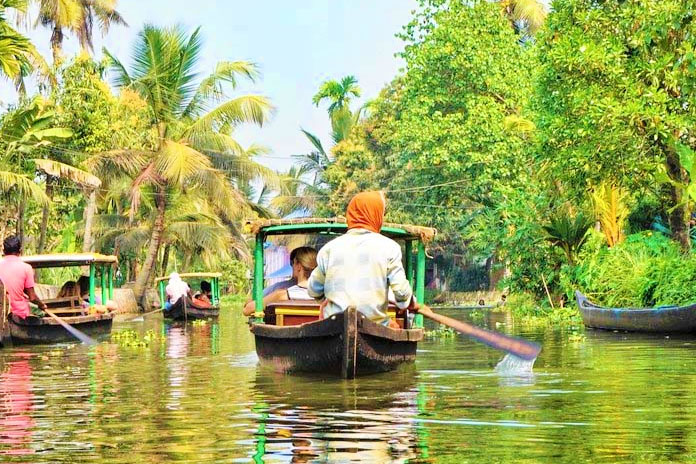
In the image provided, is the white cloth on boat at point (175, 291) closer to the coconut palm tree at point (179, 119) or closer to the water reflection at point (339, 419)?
the coconut palm tree at point (179, 119)

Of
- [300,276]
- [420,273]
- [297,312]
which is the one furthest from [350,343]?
[420,273]

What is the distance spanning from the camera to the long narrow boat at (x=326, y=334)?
9.60 m

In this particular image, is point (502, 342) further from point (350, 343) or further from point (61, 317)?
point (61, 317)

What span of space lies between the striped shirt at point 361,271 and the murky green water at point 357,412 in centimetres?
71

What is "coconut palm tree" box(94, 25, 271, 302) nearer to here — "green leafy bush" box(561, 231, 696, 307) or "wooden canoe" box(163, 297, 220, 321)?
"wooden canoe" box(163, 297, 220, 321)

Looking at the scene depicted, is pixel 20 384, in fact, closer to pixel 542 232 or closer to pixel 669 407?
pixel 669 407

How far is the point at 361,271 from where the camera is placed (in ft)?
31.1

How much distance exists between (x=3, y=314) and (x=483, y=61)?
75.3ft

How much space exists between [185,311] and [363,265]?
21.2 metres

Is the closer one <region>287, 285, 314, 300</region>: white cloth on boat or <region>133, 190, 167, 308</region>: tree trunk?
<region>287, 285, 314, 300</region>: white cloth on boat

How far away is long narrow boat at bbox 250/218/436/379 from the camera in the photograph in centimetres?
960

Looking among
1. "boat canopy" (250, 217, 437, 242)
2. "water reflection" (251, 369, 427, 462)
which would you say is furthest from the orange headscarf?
"boat canopy" (250, 217, 437, 242)

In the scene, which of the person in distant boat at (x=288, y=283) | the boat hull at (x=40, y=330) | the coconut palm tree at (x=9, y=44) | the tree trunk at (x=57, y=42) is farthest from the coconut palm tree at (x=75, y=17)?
the person in distant boat at (x=288, y=283)

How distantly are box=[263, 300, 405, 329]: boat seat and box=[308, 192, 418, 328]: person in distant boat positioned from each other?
184 centimetres
